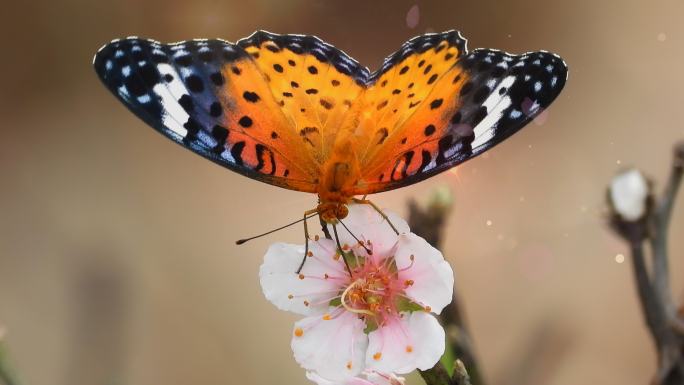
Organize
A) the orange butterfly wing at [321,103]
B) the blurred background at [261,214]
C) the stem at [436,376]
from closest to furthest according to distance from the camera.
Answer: the stem at [436,376] < the orange butterfly wing at [321,103] < the blurred background at [261,214]

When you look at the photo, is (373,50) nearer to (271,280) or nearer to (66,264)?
(66,264)

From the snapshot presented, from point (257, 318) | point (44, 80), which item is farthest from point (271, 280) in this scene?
point (44, 80)

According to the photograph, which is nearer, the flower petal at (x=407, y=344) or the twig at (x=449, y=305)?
the flower petal at (x=407, y=344)

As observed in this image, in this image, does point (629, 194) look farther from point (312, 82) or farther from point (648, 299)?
point (312, 82)

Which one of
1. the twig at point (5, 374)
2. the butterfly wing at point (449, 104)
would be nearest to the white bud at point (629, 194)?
the butterfly wing at point (449, 104)

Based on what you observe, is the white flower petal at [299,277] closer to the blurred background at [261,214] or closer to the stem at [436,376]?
the stem at [436,376]
